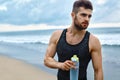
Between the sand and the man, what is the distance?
648cm

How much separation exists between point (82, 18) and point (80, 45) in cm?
29

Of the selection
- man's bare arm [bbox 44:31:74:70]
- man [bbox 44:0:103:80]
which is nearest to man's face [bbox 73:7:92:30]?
man [bbox 44:0:103:80]

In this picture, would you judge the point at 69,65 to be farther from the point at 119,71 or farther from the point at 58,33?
the point at 119,71

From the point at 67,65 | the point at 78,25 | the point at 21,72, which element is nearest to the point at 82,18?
the point at 78,25

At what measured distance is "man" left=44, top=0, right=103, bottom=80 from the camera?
3.47 meters

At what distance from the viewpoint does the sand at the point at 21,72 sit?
10.2m

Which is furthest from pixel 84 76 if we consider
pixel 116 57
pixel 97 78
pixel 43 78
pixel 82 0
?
pixel 116 57

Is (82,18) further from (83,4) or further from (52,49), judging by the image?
(52,49)

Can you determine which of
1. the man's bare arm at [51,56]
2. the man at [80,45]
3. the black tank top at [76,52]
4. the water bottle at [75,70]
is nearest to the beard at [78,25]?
the man at [80,45]

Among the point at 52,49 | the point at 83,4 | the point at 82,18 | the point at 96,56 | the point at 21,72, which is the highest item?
the point at 83,4

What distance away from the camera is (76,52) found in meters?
3.47

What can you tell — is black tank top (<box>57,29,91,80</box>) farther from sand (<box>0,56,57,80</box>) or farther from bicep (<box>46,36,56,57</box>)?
sand (<box>0,56,57,80</box>)

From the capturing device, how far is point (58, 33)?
12.1 feet

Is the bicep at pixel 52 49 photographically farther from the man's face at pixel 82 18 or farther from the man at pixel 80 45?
the man's face at pixel 82 18
